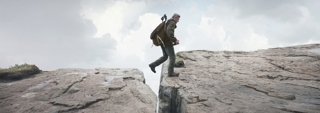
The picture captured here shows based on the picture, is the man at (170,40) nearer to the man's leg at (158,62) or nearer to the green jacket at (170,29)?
the green jacket at (170,29)

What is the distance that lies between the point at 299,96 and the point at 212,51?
874 cm

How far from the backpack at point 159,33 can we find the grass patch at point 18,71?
7.92m

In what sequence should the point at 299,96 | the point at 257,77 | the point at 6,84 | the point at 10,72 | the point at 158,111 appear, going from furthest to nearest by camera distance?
1. the point at 10,72
2. the point at 6,84
3. the point at 257,77
4. the point at 158,111
5. the point at 299,96

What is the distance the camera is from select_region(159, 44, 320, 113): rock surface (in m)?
5.79

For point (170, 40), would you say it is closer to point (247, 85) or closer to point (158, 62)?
point (158, 62)

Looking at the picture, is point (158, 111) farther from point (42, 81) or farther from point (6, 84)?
point (6, 84)

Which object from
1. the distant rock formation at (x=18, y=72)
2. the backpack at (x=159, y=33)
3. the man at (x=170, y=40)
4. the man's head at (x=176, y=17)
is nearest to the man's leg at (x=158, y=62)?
the man at (x=170, y=40)

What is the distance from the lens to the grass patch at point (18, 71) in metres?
11.2

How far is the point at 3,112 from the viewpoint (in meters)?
7.15

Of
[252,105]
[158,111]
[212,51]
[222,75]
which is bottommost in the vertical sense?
[158,111]

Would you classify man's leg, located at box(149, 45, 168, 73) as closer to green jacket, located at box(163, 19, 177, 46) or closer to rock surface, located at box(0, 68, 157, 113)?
rock surface, located at box(0, 68, 157, 113)

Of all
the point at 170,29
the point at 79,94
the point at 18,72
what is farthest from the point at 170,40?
the point at 18,72

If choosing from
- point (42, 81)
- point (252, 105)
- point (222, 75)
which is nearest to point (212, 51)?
point (222, 75)

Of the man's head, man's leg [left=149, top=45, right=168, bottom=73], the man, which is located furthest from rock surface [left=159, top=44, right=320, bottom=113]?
the man's head
